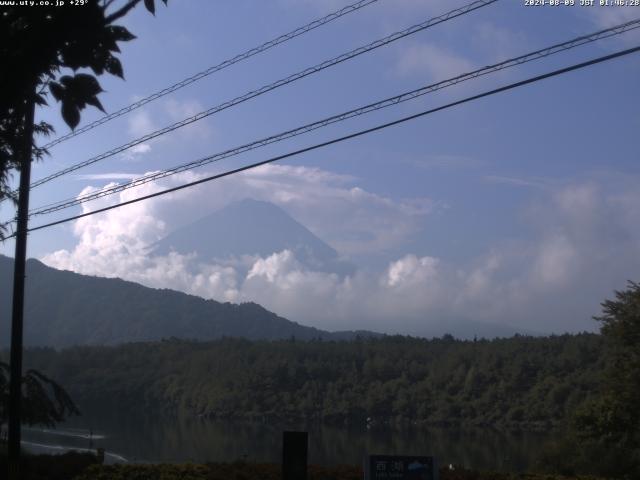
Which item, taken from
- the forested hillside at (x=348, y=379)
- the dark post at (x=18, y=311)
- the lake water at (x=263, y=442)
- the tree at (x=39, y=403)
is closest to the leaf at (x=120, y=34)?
the dark post at (x=18, y=311)

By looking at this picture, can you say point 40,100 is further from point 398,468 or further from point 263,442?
point 263,442

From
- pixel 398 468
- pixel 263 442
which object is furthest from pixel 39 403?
pixel 263 442

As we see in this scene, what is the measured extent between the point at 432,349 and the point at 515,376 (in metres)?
28.3

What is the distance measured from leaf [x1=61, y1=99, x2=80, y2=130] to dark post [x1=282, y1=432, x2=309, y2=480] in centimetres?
763

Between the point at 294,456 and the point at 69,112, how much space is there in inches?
310

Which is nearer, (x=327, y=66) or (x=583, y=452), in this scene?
(x=327, y=66)

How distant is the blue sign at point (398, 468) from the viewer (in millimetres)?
12008

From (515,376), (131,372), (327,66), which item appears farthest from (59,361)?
(327,66)

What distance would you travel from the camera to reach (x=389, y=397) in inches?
3435

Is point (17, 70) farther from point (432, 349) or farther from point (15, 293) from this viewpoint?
point (432, 349)

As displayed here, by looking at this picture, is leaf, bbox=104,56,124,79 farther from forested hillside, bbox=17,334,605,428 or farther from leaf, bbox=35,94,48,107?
forested hillside, bbox=17,334,605,428

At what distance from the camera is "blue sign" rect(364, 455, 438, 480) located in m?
12.0

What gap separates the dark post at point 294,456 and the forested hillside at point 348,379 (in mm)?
51639

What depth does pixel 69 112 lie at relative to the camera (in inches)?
226
